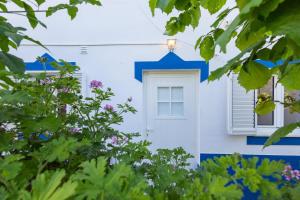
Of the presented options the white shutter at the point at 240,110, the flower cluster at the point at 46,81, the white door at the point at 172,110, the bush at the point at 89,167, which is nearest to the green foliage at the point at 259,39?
the bush at the point at 89,167

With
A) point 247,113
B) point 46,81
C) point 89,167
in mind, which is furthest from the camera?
point 247,113

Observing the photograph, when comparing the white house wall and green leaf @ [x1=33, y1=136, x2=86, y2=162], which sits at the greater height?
the white house wall

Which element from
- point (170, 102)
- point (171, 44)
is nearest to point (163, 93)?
point (170, 102)

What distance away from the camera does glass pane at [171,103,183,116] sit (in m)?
4.28

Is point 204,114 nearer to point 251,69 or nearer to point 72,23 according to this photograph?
point 72,23

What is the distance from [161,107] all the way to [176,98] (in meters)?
0.25

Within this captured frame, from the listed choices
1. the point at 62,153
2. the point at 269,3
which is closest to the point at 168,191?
the point at 62,153

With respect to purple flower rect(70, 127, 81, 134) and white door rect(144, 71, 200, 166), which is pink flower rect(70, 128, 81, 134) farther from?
white door rect(144, 71, 200, 166)

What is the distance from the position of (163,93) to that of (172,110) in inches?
10.8

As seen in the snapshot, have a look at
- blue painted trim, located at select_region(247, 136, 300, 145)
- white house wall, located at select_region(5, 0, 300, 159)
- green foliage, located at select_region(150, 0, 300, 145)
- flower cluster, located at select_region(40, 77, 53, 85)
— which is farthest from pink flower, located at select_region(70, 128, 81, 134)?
blue painted trim, located at select_region(247, 136, 300, 145)

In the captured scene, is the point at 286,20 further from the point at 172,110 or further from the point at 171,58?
the point at 172,110

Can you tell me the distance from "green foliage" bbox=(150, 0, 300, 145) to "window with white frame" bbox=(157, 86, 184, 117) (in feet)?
10.4

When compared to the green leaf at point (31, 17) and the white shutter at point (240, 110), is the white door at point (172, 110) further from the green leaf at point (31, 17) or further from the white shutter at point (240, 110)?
the green leaf at point (31, 17)

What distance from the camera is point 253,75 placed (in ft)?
2.25
